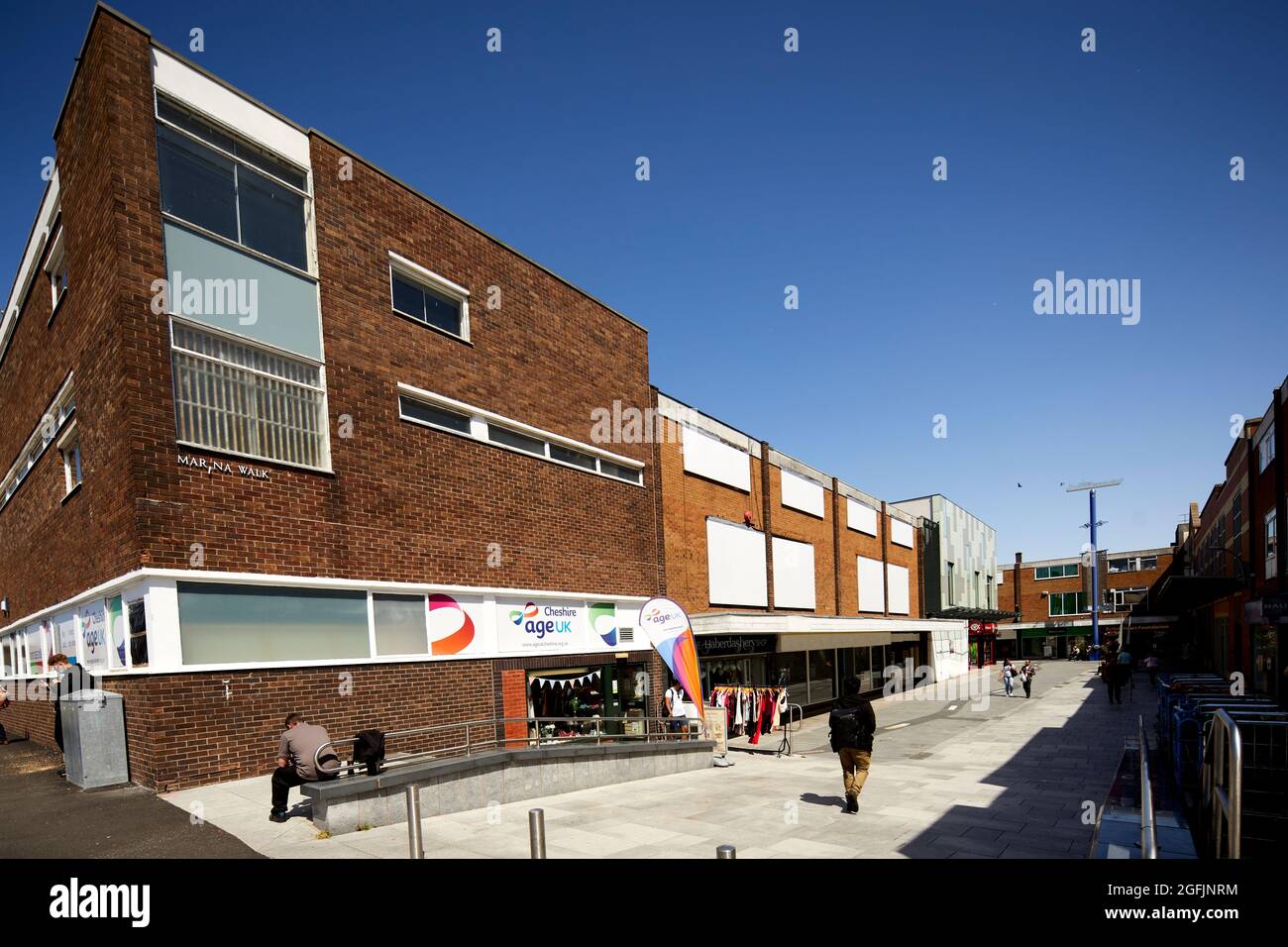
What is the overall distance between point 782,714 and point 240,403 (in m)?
14.4

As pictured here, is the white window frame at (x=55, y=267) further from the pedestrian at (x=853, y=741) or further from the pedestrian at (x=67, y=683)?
the pedestrian at (x=853, y=741)

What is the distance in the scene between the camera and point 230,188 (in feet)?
36.3

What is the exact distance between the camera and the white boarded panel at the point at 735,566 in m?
22.2

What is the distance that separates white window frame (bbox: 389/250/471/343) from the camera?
13406mm

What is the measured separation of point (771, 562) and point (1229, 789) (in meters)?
20.3

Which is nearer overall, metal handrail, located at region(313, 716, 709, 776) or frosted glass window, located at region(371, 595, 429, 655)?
metal handrail, located at region(313, 716, 709, 776)

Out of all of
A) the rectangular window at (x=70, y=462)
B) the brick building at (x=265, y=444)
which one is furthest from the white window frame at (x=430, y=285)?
the rectangular window at (x=70, y=462)

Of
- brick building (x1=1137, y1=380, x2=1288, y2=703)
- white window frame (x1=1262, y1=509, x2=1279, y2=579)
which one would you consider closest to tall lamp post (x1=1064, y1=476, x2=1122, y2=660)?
brick building (x1=1137, y1=380, x2=1288, y2=703)

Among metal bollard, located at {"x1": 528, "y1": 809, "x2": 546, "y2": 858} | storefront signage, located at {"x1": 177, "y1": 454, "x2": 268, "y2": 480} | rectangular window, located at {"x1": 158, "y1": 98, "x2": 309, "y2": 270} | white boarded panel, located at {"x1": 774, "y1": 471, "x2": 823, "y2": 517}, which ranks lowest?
metal bollard, located at {"x1": 528, "y1": 809, "x2": 546, "y2": 858}

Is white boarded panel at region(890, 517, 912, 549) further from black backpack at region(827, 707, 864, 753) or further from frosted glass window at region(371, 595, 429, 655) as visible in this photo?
frosted glass window at region(371, 595, 429, 655)

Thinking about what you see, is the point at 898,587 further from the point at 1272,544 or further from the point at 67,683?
the point at 67,683

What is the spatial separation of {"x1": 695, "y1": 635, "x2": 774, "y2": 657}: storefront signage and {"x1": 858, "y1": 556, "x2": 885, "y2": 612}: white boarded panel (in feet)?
41.7

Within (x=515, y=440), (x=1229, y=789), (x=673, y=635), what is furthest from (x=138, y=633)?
(x=1229, y=789)
